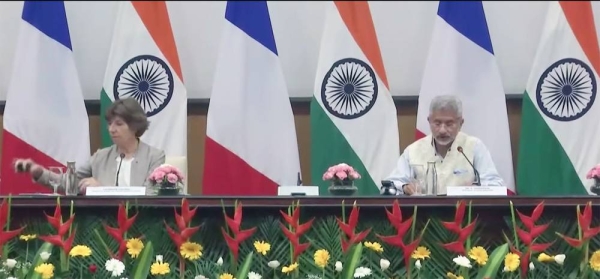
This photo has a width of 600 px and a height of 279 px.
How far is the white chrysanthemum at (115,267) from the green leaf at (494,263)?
93 cm

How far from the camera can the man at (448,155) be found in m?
3.76

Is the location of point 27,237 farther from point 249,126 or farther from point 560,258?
point 249,126

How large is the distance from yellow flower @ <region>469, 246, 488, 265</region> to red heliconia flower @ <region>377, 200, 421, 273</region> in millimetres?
148

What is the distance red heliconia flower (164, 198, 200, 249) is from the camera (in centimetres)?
240

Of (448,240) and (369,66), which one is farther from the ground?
(369,66)

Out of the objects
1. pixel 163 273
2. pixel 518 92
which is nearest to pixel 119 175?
pixel 163 273

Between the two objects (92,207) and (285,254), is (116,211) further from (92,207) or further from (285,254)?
(285,254)

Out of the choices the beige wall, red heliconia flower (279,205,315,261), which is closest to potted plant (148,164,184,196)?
red heliconia flower (279,205,315,261)

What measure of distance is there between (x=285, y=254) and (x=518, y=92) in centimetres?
272

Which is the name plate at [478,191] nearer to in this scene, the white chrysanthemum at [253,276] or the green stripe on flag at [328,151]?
the white chrysanthemum at [253,276]

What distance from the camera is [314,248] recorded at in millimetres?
2479

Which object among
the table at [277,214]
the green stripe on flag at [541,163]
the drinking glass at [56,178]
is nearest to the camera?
the table at [277,214]

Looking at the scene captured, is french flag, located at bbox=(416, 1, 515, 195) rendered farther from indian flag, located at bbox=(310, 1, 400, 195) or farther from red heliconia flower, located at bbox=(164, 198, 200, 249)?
red heliconia flower, located at bbox=(164, 198, 200, 249)

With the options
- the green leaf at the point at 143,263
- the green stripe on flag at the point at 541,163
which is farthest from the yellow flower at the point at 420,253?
the green stripe on flag at the point at 541,163
